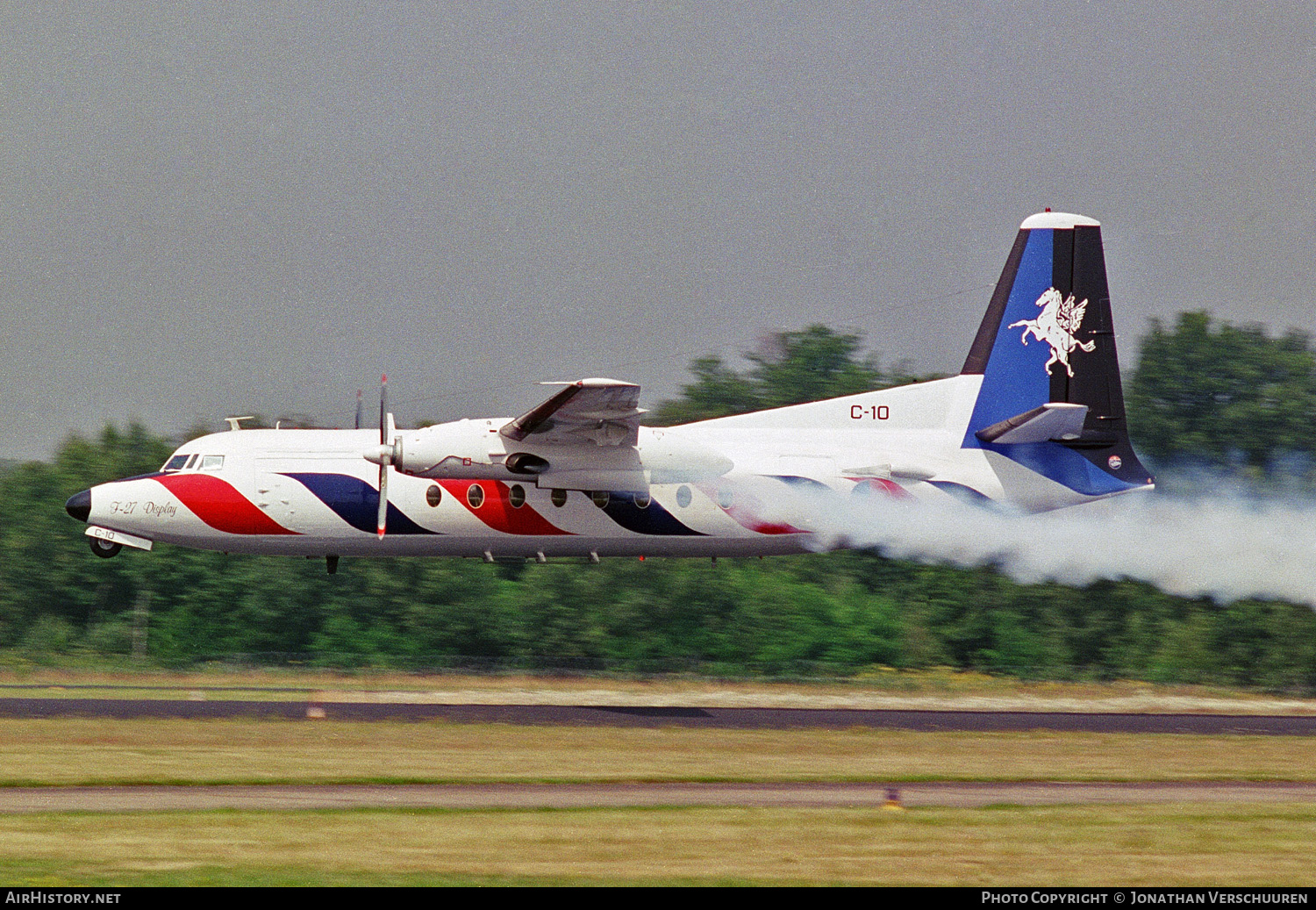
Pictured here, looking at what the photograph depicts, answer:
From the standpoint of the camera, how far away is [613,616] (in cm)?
4153

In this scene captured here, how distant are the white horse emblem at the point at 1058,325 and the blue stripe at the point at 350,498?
12775 mm

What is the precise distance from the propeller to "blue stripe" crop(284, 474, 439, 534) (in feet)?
0.73

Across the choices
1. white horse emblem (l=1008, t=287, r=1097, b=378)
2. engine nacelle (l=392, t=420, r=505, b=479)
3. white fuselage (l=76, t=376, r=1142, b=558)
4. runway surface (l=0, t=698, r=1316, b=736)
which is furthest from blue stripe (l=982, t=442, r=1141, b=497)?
engine nacelle (l=392, t=420, r=505, b=479)

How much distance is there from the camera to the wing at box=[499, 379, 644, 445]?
72.3ft

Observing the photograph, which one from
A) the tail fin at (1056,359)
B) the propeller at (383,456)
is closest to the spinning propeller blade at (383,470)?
the propeller at (383,456)

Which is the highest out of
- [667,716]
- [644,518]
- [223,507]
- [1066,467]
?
[1066,467]

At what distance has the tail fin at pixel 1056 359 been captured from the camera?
1022 inches

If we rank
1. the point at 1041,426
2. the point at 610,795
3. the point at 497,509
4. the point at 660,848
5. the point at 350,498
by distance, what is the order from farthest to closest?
the point at 1041,426 → the point at 497,509 → the point at 350,498 → the point at 610,795 → the point at 660,848

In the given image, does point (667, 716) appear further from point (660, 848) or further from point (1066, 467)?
point (660, 848)

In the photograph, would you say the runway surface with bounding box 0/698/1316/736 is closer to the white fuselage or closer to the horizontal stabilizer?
the white fuselage

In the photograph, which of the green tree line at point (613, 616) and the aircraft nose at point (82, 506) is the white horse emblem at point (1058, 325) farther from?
the aircraft nose at point (82, 506)

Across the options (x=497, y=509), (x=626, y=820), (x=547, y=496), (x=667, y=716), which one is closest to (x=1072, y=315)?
(x=547, y=496)

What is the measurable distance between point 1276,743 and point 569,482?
1334cm

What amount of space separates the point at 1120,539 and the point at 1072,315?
4.67m
